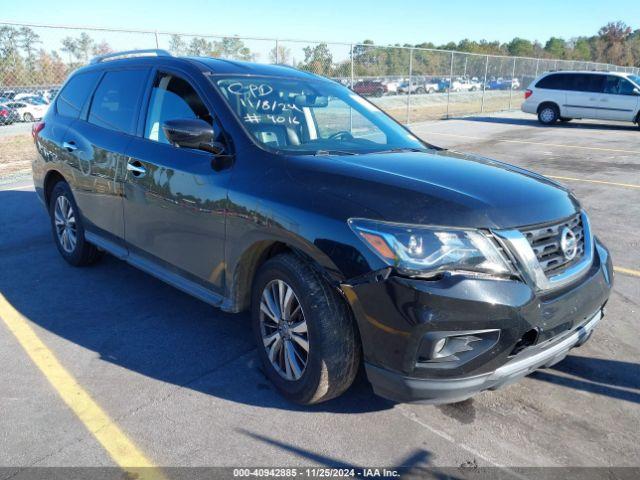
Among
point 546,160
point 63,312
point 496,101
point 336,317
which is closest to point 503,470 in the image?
point 336,317

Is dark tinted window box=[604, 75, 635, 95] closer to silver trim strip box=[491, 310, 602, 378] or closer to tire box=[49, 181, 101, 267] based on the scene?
silver trim strip box=[491, 310, 602, 378]

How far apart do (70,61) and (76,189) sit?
8.71 m

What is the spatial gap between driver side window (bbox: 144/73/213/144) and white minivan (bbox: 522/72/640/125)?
18.4 meters

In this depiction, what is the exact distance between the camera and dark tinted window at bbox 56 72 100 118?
4848 mm

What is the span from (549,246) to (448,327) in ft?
2.44

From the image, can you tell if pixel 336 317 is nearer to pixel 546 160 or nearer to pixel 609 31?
pixel 546 160

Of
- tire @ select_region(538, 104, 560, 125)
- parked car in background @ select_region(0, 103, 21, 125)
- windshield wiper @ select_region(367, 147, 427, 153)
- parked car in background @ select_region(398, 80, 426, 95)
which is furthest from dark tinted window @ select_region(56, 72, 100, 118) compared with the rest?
tire @ select_region(538, 104, 560, 125)

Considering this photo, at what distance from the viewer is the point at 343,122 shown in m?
4.09

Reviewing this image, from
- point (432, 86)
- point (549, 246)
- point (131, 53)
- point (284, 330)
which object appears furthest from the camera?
point (432, 86)

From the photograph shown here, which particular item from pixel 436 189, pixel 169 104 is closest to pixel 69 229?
pixel 169 104

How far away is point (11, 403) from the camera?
3039mm

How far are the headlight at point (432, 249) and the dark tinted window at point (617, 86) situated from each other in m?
19.0

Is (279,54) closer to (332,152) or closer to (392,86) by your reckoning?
(392,86)

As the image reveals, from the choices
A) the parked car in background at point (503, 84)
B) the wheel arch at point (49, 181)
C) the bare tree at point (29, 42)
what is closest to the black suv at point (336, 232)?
the wheel arch at point (49, 181)
